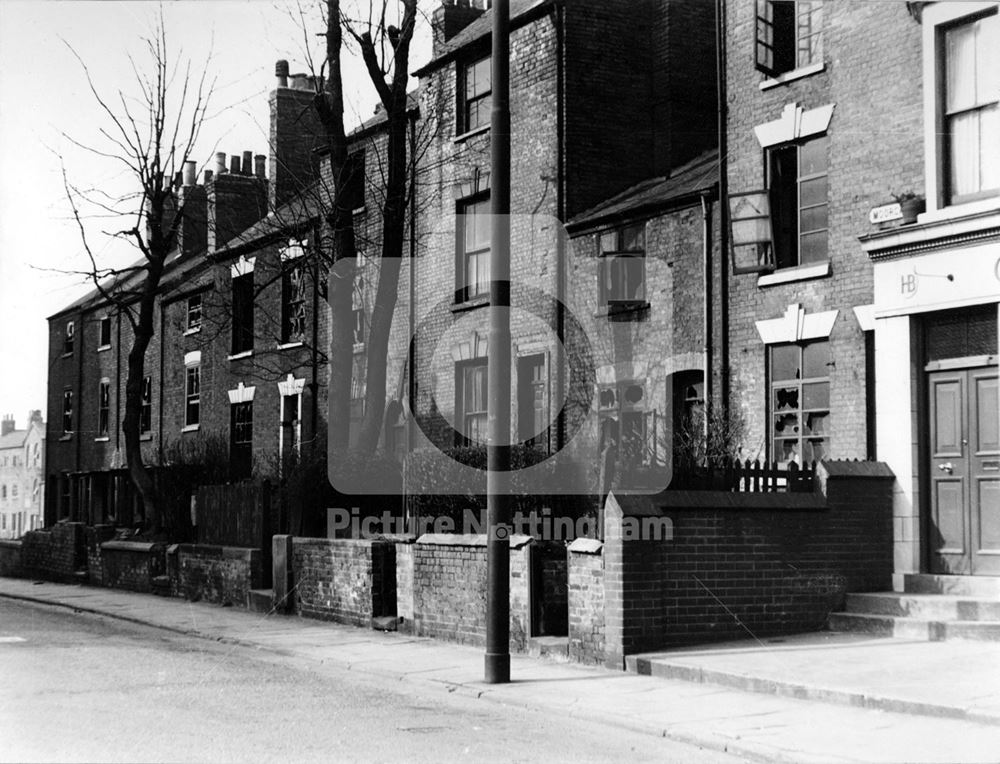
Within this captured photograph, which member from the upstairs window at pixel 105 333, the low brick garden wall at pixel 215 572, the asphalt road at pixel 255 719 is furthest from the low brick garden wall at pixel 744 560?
the upstairs window at pixel 105 333

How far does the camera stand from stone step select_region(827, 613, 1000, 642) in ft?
37.4

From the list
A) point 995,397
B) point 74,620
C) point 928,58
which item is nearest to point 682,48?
point 928,58

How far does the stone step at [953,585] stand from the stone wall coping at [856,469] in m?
1.18

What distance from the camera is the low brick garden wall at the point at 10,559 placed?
98.1ft

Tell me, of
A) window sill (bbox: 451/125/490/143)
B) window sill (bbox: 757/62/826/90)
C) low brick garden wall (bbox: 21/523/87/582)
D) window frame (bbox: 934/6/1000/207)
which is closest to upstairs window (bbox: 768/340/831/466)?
window frame (bbox: 934/6/1000/207)

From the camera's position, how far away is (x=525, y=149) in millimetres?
21562

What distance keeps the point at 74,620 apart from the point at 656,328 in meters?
9.97

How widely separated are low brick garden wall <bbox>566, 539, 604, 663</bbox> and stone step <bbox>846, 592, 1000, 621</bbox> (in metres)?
3.09

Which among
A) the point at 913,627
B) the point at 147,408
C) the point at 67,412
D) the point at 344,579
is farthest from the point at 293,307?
the point at 913,627

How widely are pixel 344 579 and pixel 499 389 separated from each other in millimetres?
6148

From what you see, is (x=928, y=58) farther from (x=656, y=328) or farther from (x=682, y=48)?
(x=682, y=48)

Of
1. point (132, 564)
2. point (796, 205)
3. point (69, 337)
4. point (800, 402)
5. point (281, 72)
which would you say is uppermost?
point (281, 72)

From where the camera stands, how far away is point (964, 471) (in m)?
13.2

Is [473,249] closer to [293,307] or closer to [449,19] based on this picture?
[449,19]
